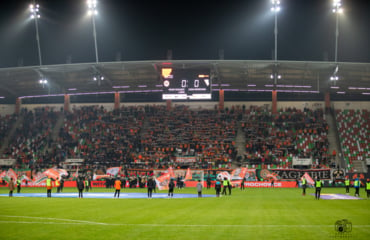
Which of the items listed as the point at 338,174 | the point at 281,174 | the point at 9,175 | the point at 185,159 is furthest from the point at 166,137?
the point at 338,174

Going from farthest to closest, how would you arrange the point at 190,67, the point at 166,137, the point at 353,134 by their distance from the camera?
the point at 166,137, the point at 353,134, the point at 190,67

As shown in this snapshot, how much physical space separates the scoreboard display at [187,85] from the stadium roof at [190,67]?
875 cm

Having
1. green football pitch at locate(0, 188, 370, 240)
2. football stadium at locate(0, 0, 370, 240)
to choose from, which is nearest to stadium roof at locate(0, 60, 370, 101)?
football stadium at locate(0, 0, 370, 240)

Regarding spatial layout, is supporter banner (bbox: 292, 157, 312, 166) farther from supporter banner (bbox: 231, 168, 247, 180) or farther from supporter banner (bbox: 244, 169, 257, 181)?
supporter banner (bbox: 231, 168, 247, 180)

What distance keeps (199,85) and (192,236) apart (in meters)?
32.4

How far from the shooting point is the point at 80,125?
66.2 meters

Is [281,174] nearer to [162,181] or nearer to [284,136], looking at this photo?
[284,136]

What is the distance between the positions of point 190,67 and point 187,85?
1172cm

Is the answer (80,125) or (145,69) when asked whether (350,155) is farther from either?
(80,125)

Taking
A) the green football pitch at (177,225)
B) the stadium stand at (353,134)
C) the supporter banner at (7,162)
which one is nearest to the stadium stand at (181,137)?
the stadium stand at (353,134)

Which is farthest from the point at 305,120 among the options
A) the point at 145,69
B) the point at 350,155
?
the point at 145,69

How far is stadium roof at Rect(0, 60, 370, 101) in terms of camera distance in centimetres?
5547

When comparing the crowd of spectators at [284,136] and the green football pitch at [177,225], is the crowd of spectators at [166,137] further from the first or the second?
the green football pitch at [177,225]

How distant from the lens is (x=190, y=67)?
56781 millimetres
